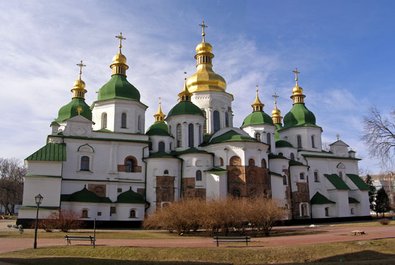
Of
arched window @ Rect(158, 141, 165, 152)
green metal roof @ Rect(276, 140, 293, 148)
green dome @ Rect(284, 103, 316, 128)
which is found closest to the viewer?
arched window @ Rect(158, 141, 165, 152)

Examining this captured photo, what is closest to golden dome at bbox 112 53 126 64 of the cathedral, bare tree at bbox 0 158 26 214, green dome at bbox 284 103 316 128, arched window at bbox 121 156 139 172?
the cathedral

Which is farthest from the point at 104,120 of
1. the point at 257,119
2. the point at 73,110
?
the point at 257,119

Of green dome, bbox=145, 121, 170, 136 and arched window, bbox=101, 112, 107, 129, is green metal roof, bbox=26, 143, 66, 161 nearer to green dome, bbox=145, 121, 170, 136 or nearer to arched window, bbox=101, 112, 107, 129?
arched window, bbox=101, 112, 107, 129

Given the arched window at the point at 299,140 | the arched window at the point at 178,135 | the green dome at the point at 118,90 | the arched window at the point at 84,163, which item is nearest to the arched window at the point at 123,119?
the green dome at the point at 118,90

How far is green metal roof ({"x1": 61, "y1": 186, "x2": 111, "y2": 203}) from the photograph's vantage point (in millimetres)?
39344

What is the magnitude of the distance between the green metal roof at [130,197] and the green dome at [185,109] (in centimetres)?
1126

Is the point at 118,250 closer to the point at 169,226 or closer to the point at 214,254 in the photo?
the point at 214,254

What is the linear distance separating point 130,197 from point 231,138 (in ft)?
41.7

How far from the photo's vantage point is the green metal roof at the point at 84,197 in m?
39.3

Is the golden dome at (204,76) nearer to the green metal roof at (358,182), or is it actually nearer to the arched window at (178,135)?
the arched window at (178,135)

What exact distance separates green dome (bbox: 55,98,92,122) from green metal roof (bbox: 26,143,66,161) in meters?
7.55

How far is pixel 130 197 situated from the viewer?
41.5m

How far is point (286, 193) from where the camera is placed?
4800cm

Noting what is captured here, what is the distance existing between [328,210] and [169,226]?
28186mm
